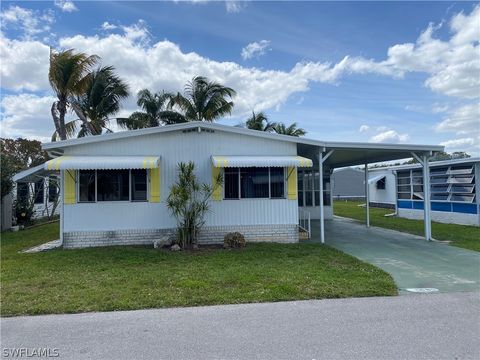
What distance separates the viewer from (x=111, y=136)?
34.1ft

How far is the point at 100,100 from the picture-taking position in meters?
20.2

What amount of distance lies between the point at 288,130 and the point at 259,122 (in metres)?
2.24

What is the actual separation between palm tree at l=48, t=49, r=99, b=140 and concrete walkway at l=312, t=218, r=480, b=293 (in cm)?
1303

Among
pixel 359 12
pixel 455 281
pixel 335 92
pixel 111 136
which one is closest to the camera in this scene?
pixel 455 281

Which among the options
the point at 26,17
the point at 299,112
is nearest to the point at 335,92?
the point at 299,112

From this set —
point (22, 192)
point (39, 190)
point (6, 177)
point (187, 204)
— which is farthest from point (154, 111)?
point (187, 204)

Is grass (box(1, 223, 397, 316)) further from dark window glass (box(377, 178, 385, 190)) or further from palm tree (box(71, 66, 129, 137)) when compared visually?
dark window glass (box(377, 178, 385, 190))

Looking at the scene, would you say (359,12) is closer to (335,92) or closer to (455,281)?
(335,92)

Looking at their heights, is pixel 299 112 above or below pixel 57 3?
below

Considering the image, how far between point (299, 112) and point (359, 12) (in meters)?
7.68

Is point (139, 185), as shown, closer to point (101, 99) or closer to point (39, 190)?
point (39, 190)

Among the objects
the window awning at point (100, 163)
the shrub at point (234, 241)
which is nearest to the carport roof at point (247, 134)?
the window awning at point (100, 163)

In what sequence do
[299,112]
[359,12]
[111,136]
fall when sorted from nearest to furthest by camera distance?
[111,136] → [359,12] → [299,112]

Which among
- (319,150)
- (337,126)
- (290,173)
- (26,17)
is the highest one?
(26,17)
